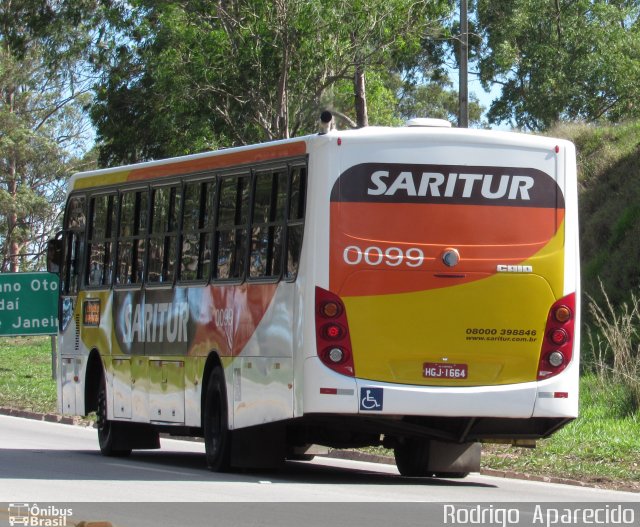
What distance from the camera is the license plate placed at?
1326 cm

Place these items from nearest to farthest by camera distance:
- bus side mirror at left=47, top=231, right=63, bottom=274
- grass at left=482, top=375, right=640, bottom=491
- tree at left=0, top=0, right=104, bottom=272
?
grass at left=482, top=375, right=640, bottom=491
bus side mirror at left=47, top=231, right=63, bottom=274
tree at left=0, top=0, right=104, bottom=272

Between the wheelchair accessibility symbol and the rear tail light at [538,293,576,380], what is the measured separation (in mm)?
1558

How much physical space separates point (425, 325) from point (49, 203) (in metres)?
57.9

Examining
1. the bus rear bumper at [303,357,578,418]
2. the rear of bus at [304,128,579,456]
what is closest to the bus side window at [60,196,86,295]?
the rear of bus at [304,128,579,456]

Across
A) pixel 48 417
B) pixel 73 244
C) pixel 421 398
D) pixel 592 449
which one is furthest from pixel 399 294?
pixel 48 417

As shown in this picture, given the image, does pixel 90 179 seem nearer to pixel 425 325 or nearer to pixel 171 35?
pixel 425 325

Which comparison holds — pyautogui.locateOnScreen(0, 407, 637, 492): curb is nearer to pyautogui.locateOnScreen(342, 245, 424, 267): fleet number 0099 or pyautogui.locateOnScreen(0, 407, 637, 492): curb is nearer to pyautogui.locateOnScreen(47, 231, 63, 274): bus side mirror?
pyautogui.locateOnScreen(342, 245, 424, 267): fleet number 0099

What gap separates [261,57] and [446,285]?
2297 centimetres

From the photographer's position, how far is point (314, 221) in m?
13.2

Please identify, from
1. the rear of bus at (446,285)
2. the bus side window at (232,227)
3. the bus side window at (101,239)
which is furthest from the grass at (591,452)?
the bus side window at (101,239)

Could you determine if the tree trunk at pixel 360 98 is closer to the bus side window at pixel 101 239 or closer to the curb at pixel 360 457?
the curb at pixel 360 457

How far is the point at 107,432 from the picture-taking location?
1795cm

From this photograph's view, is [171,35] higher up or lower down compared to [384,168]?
higher up
